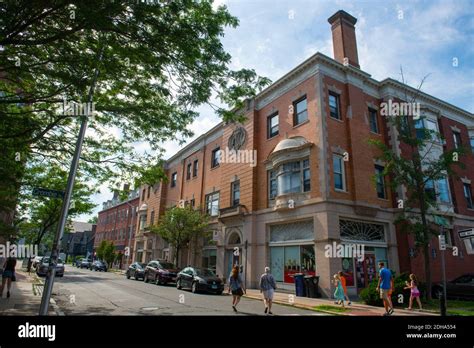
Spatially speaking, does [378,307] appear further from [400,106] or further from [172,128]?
[400,106]

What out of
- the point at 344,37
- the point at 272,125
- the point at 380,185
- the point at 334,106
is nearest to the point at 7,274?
the point at 272,125

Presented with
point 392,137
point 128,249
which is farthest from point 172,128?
point 128,249

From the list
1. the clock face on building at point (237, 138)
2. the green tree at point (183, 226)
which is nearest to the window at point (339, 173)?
the clock face on building at point (237, 138)

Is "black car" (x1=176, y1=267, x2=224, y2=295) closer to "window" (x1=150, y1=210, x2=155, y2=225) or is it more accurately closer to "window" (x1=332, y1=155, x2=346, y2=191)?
"window" (x1=332, y1=155, x2=346, y2=191)

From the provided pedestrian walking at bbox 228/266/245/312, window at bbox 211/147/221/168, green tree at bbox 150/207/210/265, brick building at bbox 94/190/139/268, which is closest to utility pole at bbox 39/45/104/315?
pedestrian walking at bbox 228/266/245/312

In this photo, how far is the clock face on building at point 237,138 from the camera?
26769 mm

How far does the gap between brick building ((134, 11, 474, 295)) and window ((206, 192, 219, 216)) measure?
0.53m

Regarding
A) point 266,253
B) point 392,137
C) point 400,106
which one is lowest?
point 266,253

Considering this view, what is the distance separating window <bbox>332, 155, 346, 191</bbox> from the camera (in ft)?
65.0

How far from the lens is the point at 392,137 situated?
22906 millimetres

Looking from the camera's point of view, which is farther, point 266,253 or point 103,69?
point 266,253

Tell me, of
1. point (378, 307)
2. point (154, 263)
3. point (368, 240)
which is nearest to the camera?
point (378, 307)
